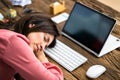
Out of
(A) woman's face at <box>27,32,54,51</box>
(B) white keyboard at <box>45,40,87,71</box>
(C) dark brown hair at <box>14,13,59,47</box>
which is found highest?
(C) dark brown hair at <box>14,13,59,47</box>

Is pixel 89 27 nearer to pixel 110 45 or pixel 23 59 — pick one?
pixel 110 45

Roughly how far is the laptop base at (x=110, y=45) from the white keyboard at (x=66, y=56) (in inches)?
4.6

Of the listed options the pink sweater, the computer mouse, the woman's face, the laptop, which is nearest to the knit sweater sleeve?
the pink sweater

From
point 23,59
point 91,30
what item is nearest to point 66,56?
point 91,30

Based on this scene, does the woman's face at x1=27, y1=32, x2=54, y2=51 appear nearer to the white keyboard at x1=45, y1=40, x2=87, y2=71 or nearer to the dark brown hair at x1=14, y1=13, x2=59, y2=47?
the dark brown hair at x1=14, y1=13, x2=59, y2=47

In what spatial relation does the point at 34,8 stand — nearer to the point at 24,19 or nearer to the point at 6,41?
the point at 24,19

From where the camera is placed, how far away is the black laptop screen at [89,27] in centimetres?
137

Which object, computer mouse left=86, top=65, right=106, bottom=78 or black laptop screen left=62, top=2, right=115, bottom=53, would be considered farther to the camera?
black laptop screen left=62, top=2, right=115, bottom=53

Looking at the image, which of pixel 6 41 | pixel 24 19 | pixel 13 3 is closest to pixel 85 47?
pixel 24 19

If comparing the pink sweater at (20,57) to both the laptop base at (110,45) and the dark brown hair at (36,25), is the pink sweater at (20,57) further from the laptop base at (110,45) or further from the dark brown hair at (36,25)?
the laptop base at (110,45)

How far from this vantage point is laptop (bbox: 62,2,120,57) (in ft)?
4.50

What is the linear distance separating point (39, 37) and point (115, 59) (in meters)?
0.45

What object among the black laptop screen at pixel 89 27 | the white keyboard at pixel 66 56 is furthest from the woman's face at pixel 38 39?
the black laptop screen at pixel 89 27

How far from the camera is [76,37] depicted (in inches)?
59.2
